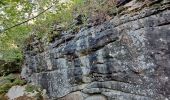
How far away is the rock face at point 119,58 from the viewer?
20.3ft

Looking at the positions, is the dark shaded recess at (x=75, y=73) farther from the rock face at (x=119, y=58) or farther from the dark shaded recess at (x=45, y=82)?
the dark shaded recess at (x=45, y=82)

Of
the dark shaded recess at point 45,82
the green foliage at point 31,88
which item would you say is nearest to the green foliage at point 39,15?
the dark shaded recess at point 45,82

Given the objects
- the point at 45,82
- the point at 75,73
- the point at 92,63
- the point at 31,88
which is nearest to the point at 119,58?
the point at 92,63

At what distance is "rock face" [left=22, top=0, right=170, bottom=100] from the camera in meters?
6.20

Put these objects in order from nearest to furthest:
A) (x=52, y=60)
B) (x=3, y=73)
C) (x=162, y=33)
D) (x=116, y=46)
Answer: (x=162, y=33) → (x=116, y=46) → (x=52, y=60) → (x=3, y=73)

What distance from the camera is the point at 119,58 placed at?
7199mm

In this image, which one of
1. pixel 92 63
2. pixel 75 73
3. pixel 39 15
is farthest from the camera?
pixel 39 15

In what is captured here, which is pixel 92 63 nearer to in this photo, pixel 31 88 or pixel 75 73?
pixel 75 73

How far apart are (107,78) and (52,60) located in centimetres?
340

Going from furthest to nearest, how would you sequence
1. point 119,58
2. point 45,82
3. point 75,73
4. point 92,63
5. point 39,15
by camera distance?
1. point 39,15
2. point 45,82
3. point 75,73
4. point 92,63
5. point 119,58

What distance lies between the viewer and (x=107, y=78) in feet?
25.3

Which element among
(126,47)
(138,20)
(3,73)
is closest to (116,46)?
(126,47)

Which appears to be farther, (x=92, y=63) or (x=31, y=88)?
(x=31, y=88)

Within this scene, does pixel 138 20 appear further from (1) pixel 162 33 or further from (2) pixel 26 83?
(2) pixel 26 83
